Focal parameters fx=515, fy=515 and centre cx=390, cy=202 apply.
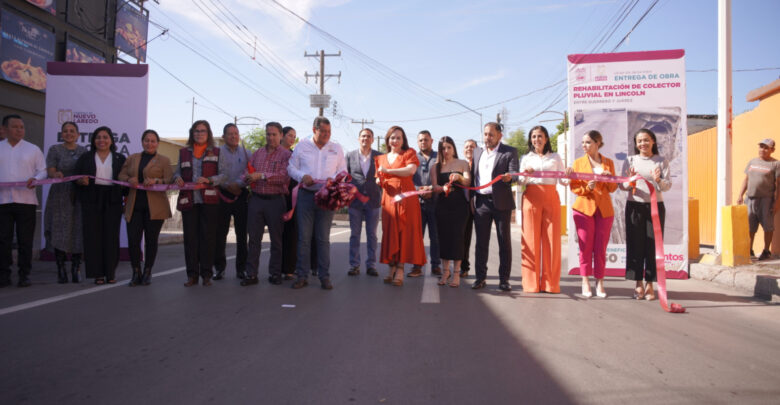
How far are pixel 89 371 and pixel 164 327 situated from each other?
112 centimetres

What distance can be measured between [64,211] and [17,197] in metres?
0.54

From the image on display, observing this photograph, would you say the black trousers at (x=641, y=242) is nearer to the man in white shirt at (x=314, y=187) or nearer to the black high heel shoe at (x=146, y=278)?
the man in white shirt at (x=314, y=187)

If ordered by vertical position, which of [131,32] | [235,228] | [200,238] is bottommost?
[200,238]

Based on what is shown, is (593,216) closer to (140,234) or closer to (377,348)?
(377,348)

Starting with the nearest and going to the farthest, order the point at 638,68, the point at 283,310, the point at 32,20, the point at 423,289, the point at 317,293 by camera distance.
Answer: the point at 283,310, the point at 317,293, the point at 423,289, the point at 638,68, the point at 32,20

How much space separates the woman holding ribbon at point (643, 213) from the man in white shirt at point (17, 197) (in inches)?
288

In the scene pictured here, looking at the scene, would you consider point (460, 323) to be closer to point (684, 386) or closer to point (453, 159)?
point (684, 386)

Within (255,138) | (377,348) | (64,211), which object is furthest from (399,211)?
(255,138)

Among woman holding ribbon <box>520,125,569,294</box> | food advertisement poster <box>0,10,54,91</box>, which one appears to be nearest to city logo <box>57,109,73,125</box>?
food advertisement poster <box>0,10,54,91</box>

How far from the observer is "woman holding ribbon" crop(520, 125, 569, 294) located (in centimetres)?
618

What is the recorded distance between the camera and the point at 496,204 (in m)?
6.35

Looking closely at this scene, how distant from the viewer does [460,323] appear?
4488mm

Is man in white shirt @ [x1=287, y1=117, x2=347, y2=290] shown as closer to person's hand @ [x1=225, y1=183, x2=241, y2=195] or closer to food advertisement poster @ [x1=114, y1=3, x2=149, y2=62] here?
person's hand @ [x1=225, y1=183, x2=241, y2=195]

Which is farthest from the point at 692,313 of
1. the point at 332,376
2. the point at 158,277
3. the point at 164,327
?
the point at 158,277
